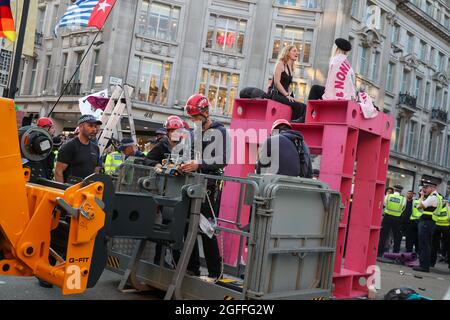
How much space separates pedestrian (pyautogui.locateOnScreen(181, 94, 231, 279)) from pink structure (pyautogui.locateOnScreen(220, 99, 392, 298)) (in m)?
1.16

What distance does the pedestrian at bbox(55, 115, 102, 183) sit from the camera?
20.7 feet

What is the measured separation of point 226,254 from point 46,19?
3401 cm

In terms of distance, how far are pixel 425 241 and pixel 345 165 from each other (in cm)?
655

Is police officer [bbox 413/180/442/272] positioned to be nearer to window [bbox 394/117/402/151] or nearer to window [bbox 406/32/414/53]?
window [bbox 394/117/402/151]

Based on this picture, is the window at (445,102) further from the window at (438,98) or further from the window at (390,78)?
the window at (390,78)

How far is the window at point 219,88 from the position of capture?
107 ft

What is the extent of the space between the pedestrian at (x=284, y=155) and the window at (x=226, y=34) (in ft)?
90.4

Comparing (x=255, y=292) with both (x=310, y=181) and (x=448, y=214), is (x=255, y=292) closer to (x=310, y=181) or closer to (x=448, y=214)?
(x=310, y=181)

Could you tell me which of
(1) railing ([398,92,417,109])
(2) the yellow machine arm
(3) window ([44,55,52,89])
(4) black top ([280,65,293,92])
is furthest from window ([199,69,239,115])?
(2) the yellow machine arm

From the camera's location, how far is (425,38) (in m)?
44.9

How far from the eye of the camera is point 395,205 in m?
13.9

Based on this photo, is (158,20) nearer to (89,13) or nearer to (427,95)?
(89,13)
